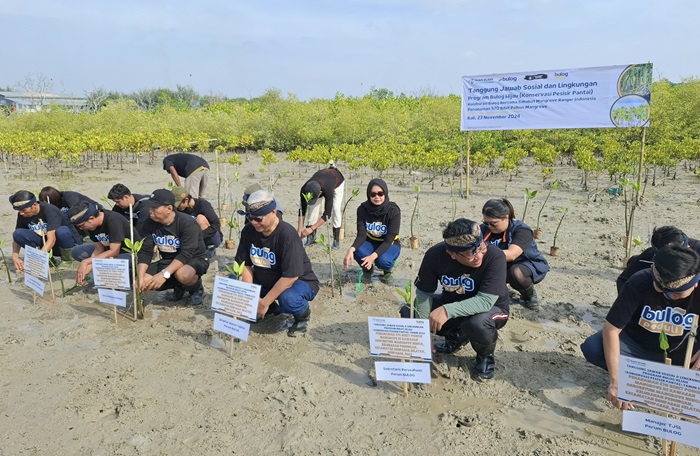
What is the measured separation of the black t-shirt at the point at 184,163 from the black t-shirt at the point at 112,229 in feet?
8.77

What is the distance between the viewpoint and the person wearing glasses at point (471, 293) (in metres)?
3.36

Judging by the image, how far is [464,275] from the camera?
3488 millimetres

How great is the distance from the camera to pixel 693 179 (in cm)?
1188

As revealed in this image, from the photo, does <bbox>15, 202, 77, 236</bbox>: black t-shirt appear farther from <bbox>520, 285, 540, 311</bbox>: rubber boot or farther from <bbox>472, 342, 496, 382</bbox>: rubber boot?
<bbox>520, 285, 540, 311</bbox>: rubber boot

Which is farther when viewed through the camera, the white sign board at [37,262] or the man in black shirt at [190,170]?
the man in black shirt at [190,170]

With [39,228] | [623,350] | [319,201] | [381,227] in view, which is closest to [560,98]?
[319,201]

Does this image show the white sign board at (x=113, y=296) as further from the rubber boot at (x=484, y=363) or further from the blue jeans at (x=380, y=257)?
the rubber boot at (x=484, y=363)

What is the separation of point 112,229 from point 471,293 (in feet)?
11.6

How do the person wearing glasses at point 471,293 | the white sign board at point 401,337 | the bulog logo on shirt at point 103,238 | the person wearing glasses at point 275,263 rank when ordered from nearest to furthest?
1. the white sign board at point 401,337
2. the person wearing glasses at point 471,293
3. the person wearing glasses at point 275,263
4. the bulog logo on shirt at point 103,238

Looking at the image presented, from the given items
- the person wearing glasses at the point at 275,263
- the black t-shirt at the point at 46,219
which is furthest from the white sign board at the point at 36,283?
the person wearing glasses at the point at 275,263

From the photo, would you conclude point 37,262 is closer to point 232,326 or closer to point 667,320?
point 232,326

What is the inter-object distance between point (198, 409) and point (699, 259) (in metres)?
3.09

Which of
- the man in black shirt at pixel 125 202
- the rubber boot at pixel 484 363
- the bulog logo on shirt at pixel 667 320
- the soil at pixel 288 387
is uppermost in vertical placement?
the man in black shirt at pixel 125 202

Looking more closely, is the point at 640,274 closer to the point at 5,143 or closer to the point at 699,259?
the point at 699,259
